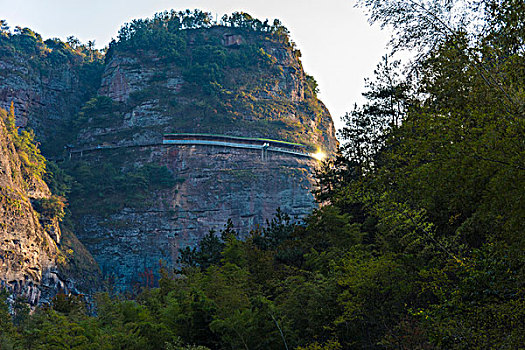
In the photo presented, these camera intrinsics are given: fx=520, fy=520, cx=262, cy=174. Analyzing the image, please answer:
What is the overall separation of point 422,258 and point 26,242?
44123 mm

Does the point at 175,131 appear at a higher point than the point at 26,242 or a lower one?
higher

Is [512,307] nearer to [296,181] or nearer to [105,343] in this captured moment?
[105,343]

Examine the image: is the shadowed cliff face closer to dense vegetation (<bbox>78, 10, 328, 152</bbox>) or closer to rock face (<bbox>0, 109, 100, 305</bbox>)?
dense vegetation (<bbox>78, 10, 328, 152</bbox>)

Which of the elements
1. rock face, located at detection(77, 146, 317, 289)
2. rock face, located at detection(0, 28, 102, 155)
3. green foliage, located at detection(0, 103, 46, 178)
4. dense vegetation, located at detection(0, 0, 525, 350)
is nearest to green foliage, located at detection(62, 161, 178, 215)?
rock face, located at detection(77, 146, 317, 289)

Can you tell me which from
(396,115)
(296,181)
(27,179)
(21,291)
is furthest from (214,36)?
(396,115)

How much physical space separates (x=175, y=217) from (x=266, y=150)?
46.4 ft

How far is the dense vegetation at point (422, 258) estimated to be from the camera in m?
6.61

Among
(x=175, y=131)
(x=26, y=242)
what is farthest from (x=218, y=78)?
(x=26, y=242)

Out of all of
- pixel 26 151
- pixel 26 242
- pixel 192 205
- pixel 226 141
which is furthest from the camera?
pixel 226 141

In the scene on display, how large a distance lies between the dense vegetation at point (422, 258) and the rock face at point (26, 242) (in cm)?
3238

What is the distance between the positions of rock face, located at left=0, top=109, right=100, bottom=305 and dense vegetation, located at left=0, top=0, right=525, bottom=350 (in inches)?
1275

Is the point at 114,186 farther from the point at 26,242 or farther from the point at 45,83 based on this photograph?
the point at 45,83

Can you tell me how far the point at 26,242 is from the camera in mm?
46594

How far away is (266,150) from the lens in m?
65.1
